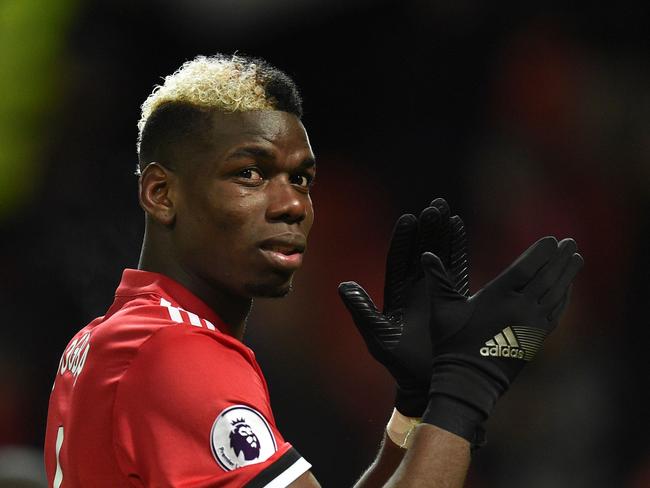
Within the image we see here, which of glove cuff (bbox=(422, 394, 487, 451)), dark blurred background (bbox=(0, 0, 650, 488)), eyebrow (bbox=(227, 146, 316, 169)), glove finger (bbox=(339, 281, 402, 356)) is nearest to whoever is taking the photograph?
glove cuff (bbox=(422, 394, 487, 451))

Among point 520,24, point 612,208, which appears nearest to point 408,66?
point 520,24

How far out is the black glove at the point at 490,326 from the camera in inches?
77.4

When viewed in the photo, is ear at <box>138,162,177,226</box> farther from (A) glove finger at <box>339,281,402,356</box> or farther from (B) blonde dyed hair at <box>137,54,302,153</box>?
(A) glove finger at <box>339,281,402,356</box>

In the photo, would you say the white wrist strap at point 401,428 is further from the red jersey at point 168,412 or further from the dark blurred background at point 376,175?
the dark blurred background at point 376,175

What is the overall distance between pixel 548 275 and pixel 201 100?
33.9 inches

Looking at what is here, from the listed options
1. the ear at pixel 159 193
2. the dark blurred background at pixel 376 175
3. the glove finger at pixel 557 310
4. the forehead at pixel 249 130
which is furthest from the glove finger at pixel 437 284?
the dark blurred background at pixel 376 175

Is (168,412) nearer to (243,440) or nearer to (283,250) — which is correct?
(243,440)

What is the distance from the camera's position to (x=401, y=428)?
2.51 metres

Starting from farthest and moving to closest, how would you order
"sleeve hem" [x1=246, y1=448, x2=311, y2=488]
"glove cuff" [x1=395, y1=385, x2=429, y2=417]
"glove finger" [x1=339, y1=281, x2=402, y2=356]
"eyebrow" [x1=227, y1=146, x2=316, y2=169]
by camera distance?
1. "glove cuff" [x1=395, y1=385, x2=429, y2=417]
2. "glove finger" [x1=339, y1=281, x2=402, y2=356]
3. "eyebrow" [x1=227, y1=146, x2=316, y2=169]
4. "sleeve hem" [x1=246, y1=448, x2=311, y2=488]

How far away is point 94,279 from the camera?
4.22 m

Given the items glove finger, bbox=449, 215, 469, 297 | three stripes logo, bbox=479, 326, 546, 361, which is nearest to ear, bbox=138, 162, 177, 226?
glove finger, bbox=449, 215, 469, 297

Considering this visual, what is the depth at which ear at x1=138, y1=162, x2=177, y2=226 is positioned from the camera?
2.25 metres

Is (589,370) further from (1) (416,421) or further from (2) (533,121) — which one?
(1) (416,421)

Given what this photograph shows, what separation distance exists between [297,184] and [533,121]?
3.48 meters
